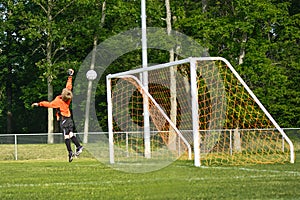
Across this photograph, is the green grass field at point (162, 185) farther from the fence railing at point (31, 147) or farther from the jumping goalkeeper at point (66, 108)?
the fence railing at point (31, 147)

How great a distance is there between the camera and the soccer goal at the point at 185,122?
19.8 meters

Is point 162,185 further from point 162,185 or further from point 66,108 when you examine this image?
point 66,108

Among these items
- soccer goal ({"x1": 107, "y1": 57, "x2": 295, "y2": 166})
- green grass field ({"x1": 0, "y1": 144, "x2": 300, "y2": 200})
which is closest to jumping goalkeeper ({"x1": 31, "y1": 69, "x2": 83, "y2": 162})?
soccer goal ({"x1": 107, "y1": 57, "x2": 295, "y2": 166})

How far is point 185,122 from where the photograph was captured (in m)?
29.9

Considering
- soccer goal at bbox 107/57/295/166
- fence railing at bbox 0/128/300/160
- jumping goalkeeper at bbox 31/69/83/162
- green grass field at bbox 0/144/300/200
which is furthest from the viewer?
fence railing at bbox 0/128/300/160

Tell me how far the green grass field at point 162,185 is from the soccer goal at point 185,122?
5858mm

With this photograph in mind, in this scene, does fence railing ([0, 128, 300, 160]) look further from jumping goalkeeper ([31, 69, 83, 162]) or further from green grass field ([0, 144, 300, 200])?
green grass field ([0, 144, 300, 200])

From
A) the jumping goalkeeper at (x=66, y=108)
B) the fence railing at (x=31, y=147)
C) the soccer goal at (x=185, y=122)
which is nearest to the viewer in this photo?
the jumping goalkeeper at (x=66, y=108)

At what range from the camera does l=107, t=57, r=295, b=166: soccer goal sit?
19828 millimetres

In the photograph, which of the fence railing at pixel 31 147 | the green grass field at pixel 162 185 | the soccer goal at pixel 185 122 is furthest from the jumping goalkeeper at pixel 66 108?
the fence railing at pixel 31 147

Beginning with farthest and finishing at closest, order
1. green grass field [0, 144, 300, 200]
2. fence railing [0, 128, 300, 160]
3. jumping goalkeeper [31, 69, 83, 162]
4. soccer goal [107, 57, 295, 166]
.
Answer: fence railing [0, 128, 300, 160]
soccer goal [107, 57, 295, 166]
jumping goalkeeper [31, 69, 83, 162]
green grass field [0, 144, 300, 200]

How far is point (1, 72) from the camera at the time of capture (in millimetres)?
42531

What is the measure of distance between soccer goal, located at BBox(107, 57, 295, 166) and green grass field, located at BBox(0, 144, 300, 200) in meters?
5.86

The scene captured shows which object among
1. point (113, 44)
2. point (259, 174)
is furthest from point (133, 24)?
point (259, 174)
